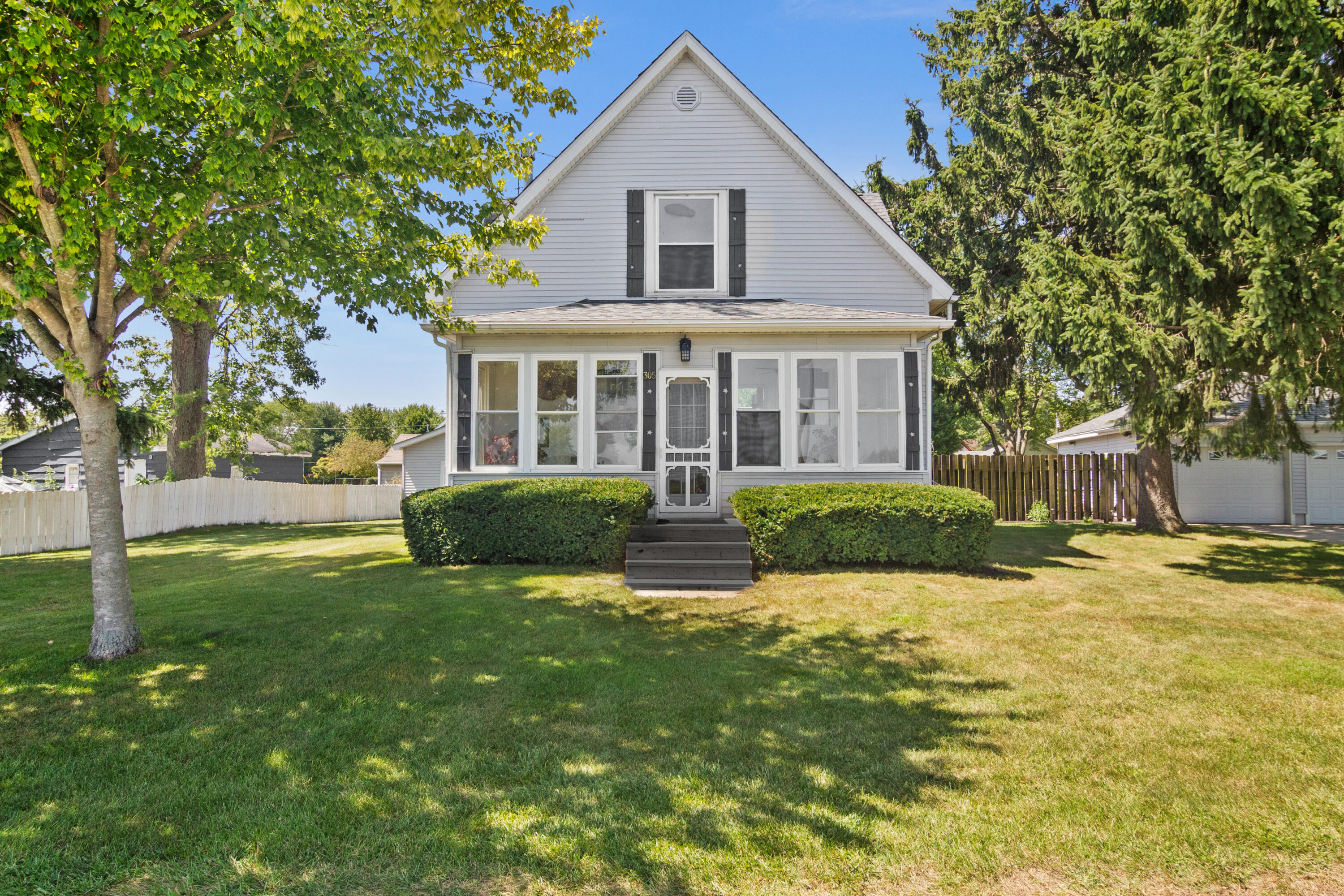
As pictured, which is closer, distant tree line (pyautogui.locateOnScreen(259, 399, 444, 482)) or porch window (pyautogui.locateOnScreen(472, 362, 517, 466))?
porch window (pyautogui.locateOnScreen(472, 362, 517, 466))

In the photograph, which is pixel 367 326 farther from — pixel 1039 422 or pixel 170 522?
pixel 1039 422

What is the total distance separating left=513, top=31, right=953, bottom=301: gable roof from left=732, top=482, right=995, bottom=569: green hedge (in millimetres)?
4419

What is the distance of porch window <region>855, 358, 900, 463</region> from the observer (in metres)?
10.5

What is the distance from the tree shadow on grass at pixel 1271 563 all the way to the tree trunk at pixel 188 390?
69.5 ft

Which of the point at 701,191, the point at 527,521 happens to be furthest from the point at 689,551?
the point at 701,191

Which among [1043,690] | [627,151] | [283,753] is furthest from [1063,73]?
[283,753]

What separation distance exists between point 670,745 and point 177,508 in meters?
16.4

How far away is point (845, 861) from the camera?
271 cm

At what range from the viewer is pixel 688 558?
27.4 feet

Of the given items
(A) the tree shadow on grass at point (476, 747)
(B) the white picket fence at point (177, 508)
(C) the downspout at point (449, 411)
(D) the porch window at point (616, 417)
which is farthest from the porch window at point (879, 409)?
(B) the white picket fence at point (177, 508)

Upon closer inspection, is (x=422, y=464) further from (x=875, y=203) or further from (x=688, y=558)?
(x=688, y=558)

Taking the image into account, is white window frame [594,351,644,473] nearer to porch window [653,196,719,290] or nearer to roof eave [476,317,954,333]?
roof eave [476,317,954,333]

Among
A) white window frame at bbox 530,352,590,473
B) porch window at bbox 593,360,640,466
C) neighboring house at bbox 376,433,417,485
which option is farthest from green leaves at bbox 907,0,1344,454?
neighboring house at bbox 376,433,417,485

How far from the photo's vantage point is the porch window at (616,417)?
10.6m
